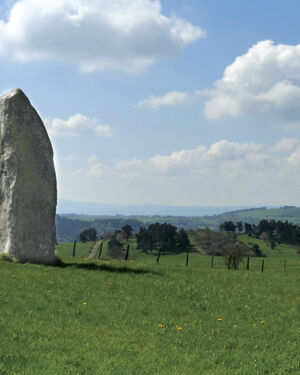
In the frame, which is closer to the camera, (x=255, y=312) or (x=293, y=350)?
(x=293, y=350)

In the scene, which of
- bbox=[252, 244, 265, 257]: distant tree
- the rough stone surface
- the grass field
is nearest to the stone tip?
the rough stone surface

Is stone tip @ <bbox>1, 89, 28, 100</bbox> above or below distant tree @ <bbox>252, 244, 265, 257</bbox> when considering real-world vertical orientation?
above

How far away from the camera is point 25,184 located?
1162 inches

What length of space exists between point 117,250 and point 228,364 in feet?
611

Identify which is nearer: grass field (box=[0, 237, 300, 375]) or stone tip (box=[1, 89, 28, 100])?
grass field (box=[0, 237, 300, 375])

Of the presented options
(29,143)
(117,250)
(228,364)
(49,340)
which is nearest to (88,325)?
(49,340)

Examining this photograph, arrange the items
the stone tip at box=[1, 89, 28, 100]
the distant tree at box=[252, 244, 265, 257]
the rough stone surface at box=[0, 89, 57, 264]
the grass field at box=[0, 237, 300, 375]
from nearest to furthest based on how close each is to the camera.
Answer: the grass field at box=[0, 237, 300, 375] → the rough stone surface at box=[0, 89, 57, 264] → the stone tip at box=[1, 89, 28, 100] → the distant tree at box=[252, 244, 265, 257]

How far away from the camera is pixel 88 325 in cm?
1582

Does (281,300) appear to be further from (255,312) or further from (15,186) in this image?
(15,186)

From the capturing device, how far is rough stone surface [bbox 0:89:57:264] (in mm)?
28891

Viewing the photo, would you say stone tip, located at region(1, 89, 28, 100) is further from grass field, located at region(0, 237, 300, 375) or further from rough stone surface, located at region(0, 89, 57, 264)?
grass field, located at region(0, 237, 300, 375)

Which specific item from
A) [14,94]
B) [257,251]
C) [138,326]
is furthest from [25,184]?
[257,251]

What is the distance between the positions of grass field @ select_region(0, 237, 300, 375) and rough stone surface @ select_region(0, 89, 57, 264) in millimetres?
3145

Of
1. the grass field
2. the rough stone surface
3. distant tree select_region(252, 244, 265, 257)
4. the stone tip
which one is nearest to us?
the grass field
